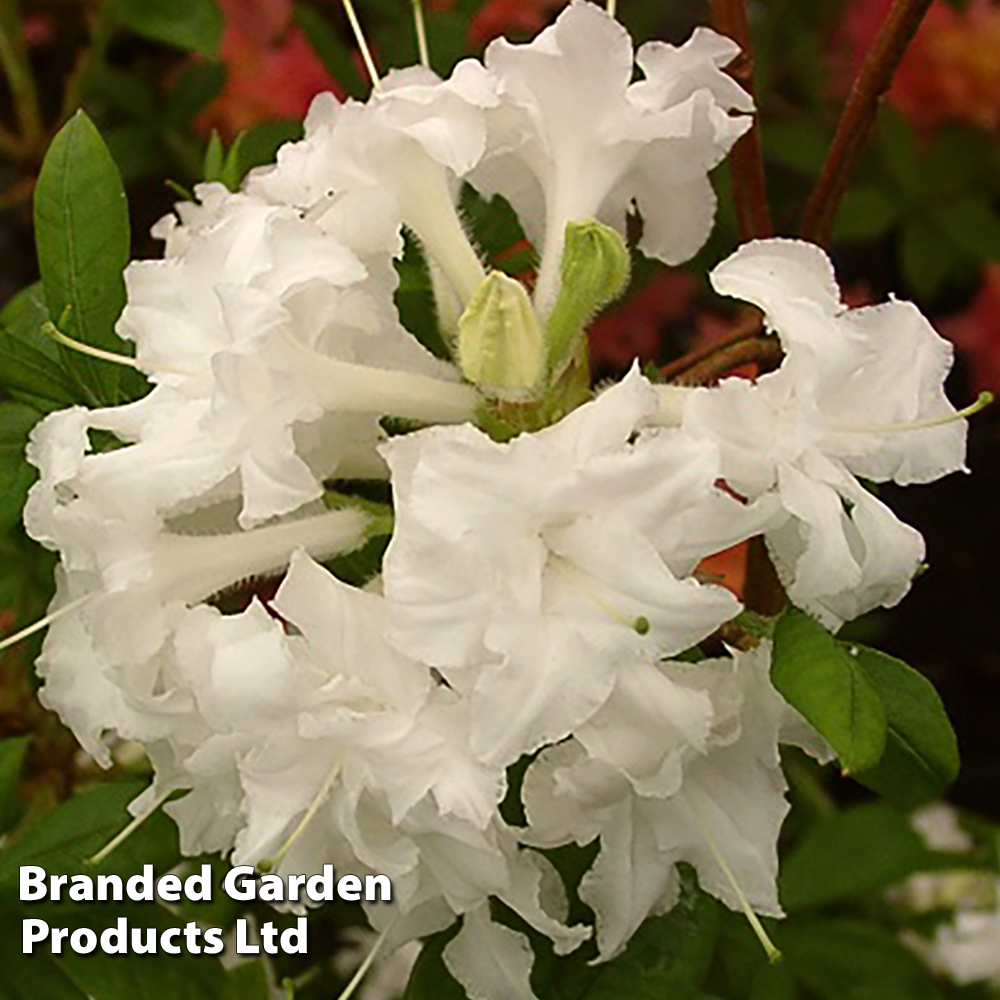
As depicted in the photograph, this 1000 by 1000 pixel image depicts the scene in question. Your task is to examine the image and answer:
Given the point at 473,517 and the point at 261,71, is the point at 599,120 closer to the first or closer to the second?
the point at 473,517

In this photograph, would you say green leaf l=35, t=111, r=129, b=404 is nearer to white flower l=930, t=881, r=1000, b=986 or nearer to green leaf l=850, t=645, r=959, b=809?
green leaf l=850, t=645, r=959, b=809

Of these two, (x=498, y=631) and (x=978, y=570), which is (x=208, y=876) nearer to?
(x=498, y=631)

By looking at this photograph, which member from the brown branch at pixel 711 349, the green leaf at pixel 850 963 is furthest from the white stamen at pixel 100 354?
the green leaf at pixel 850 963

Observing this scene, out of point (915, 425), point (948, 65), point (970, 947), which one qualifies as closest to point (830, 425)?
point (915, 425)

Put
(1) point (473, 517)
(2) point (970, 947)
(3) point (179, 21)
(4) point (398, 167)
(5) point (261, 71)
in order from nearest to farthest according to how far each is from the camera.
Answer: (1) point (473, 517) → (4) point (398, 167) → (3) point (179, 21) → (2) point (970, 947) → (5) point (261, 71)

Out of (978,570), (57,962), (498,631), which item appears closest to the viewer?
(498,631)

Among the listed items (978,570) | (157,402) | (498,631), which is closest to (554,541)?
(498,631)
